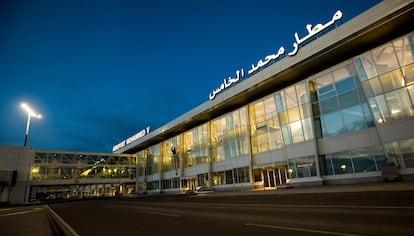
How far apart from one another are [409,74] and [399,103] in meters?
2.54

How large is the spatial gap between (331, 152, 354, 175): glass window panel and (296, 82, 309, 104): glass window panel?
7.20m

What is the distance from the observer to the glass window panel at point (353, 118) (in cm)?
2383

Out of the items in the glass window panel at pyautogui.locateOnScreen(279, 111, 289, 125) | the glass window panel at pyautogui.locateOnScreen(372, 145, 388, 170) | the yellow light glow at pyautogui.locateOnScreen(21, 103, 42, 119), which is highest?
the yellow light glow at pyautogui.locateOnScreen(21, 103, 42, 119)

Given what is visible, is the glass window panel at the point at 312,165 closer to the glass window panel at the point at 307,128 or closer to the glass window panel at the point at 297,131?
the glass window panel at the point at 307,128

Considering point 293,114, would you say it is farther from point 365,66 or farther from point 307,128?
point 365,66

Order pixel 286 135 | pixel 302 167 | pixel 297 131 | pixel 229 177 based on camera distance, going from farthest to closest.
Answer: pixel 229 177 < pixel 286 135 < pixel 297 131 < pixel 302 167

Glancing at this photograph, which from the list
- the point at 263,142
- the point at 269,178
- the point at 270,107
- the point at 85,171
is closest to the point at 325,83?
the point at 270,107

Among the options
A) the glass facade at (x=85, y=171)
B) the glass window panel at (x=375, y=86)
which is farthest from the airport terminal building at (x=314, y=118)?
the glass facade at (x=85, y=171)

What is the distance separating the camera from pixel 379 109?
842 inches

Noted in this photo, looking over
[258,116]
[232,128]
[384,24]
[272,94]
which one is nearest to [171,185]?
[232,128]

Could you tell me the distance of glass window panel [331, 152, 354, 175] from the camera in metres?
24.1

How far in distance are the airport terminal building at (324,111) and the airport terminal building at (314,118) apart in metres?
0.09

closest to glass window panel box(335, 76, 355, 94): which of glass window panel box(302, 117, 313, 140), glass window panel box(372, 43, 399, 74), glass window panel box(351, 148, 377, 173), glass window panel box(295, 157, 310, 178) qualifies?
glass window panel box(372, 43, 399, 74)

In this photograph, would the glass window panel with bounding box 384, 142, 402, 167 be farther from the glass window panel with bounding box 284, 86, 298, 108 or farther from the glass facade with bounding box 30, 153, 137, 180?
the glass facade with bounding box 30, 153, 137, 180
